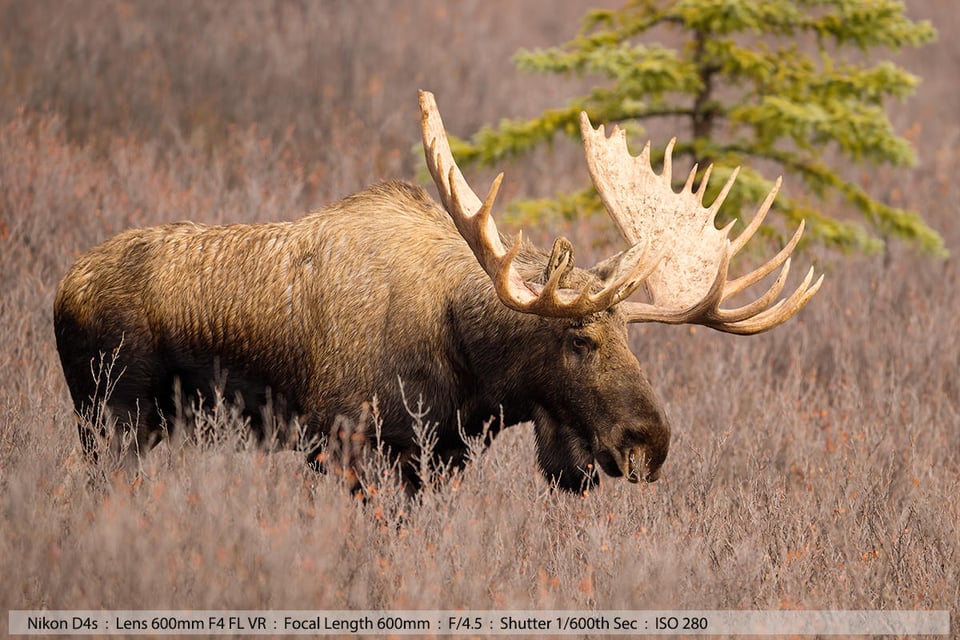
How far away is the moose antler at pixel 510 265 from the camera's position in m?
3.79

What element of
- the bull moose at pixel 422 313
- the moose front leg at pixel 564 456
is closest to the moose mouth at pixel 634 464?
the bull moose at pixel 422 313

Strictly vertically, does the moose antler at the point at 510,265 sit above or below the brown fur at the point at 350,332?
above

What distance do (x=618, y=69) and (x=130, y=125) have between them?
14.2 ft

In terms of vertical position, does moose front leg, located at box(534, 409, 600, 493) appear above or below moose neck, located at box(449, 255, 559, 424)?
below

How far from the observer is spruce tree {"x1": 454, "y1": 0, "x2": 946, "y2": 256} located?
6984 millimetres

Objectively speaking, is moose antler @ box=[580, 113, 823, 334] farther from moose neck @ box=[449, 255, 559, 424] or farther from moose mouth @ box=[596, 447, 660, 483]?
moose mouth @ box=[596, 447, 660, 483]

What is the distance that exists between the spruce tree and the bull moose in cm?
244

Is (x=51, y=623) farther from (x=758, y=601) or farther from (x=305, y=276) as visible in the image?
(x=758, y=601)

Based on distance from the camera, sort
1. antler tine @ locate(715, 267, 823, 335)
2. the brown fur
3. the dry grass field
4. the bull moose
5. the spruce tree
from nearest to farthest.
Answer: the dry grass field
the bull moose
the brown fur
antler tine @ locate(715, 267, 823, 335)
the spruce tree

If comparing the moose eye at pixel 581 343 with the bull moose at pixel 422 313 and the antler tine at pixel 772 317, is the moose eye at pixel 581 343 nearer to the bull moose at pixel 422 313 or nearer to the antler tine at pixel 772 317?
the bull moose at pixel 422 313

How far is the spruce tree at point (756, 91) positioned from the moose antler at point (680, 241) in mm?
2251

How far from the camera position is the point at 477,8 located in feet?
48.1

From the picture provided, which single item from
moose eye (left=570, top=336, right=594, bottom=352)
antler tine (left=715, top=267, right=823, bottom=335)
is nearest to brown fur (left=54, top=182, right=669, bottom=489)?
moose eye (left=570, top=336, right=594, bottom=352)

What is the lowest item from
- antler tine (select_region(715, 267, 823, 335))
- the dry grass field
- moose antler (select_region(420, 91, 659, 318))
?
the dry grass field
